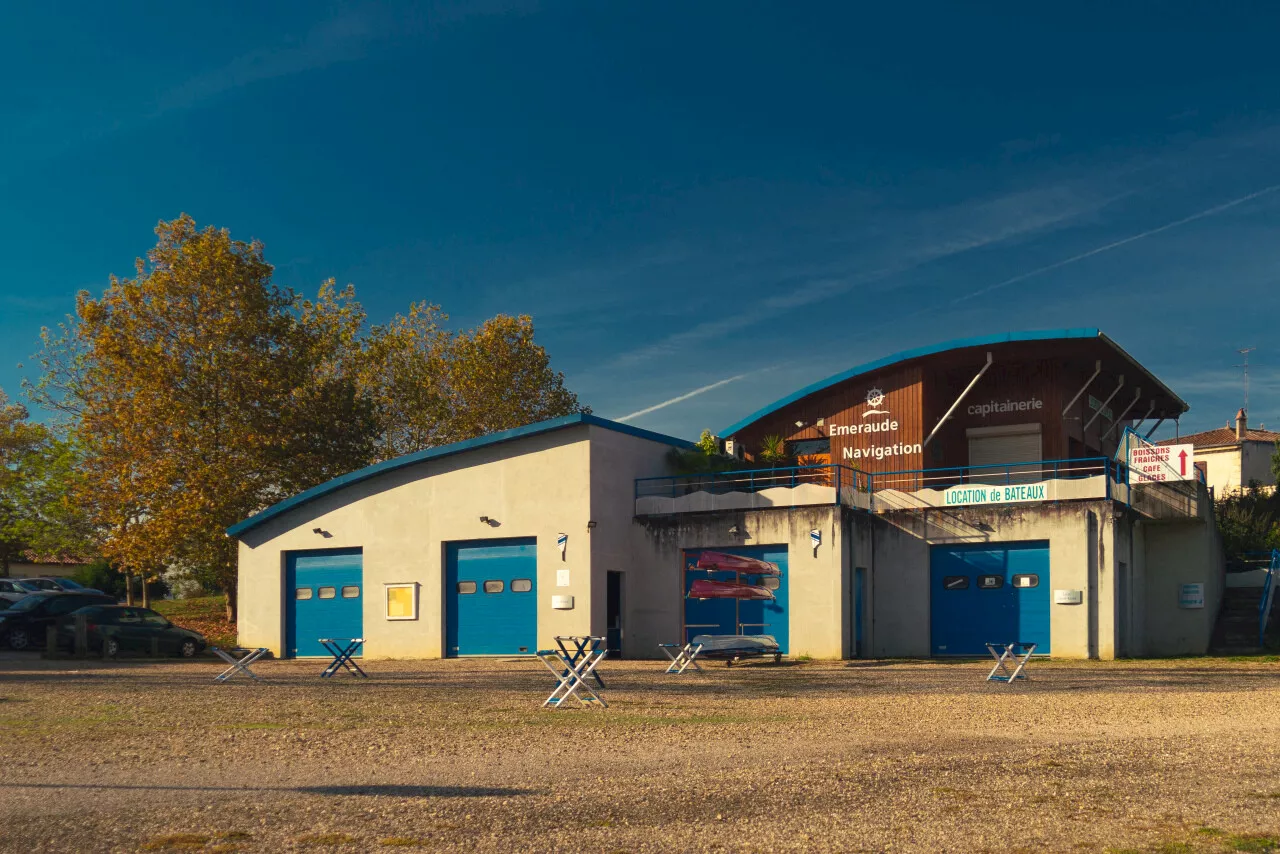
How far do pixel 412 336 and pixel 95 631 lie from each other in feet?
76.2

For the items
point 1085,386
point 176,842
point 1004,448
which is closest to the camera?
point 176,842

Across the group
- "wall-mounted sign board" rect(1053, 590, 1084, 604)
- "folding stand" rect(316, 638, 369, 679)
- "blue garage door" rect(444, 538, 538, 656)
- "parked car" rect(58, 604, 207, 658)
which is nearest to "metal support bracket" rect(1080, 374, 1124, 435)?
"wall-mounted sign board" rect(1053, 590, 1084, 604)

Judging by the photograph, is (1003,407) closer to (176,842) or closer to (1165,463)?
(1165,463)

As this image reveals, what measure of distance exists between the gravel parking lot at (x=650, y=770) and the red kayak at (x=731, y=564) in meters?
6.33

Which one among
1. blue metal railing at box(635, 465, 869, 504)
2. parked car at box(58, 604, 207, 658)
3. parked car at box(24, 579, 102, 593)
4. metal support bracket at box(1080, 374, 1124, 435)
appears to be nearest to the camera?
parked car at box(58, 604, 207, 658)

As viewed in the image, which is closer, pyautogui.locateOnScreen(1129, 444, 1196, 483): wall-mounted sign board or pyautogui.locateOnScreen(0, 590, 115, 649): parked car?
pyautogui.locateOnScreen(1129, 444, 1196, 483): wall-mounted sign board

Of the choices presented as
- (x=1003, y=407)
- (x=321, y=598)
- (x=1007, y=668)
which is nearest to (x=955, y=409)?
Answer: (x=1003, y=407)

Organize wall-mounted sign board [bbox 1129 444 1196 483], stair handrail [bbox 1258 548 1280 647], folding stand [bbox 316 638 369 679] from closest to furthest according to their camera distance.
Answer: folding stand [bbox 316 638 369 679], wall-mounted sign board [bbox 1129 444 1196 483], stair handrail [bbox 1258 548 1280 647]

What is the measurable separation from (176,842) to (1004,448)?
2772 cm

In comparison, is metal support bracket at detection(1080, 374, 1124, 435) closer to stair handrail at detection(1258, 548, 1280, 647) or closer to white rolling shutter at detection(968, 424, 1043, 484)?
white rolling shutter at detection(968, 424, 1043, 484)

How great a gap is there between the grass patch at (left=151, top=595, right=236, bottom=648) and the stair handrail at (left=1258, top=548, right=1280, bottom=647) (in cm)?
2447

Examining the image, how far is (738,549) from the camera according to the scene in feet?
82.8

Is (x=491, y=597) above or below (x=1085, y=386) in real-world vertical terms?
below

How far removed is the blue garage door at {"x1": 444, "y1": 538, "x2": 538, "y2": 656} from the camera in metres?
25.4
